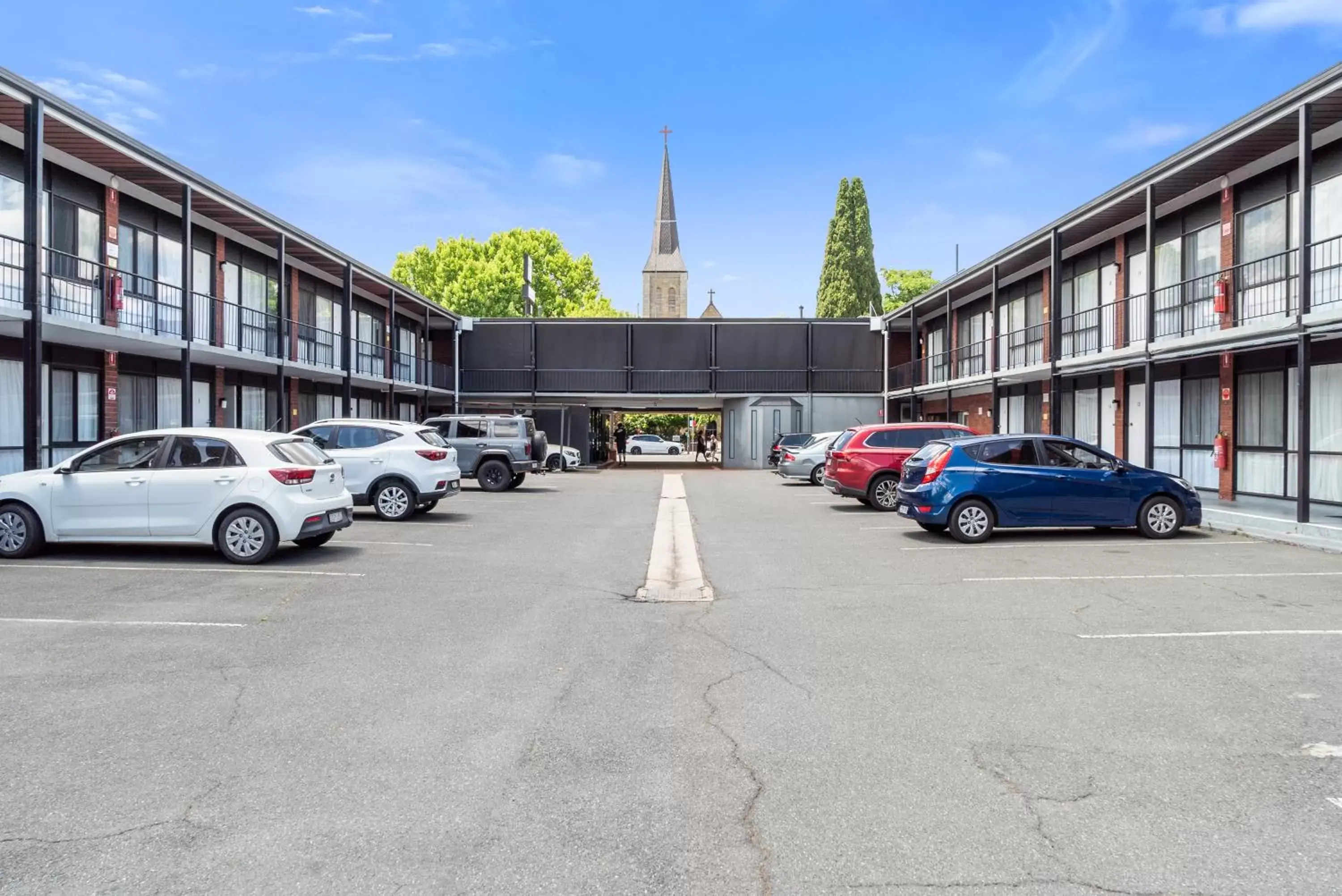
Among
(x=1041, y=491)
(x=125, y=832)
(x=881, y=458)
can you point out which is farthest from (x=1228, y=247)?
(x=125, y=832)

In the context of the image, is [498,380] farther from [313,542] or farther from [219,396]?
[313,542]

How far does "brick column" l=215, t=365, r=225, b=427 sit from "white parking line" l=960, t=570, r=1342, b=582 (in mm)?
18733

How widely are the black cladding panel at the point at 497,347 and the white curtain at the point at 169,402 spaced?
19.1 meters

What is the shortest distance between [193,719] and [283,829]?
168 centimetres

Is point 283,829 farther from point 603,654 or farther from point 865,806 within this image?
point 603,654

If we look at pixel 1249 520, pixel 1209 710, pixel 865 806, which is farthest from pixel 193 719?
pixel 1249 520

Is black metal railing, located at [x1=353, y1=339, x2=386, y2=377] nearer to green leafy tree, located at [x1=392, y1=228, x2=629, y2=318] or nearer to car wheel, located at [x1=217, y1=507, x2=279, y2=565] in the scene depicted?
car wheel, located at [x1=217, y1=507, x2=279, y2=565]

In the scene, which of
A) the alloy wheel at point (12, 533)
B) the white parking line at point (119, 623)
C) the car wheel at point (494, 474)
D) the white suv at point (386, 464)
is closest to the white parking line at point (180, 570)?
the alloy wheel at point (12, 533)

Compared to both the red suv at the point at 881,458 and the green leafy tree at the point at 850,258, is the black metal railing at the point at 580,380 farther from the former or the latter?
the green leafy tree at the point at 850,258

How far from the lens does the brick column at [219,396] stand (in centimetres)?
2228

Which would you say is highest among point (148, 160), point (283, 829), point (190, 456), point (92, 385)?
point (148, 160)

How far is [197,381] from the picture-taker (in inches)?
868

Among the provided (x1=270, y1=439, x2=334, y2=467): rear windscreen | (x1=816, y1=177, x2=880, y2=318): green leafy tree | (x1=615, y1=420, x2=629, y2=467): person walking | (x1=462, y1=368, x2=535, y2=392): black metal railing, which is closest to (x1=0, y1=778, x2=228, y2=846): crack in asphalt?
(x1=270, y1=439, x2=334, y2=467): rear windscreen

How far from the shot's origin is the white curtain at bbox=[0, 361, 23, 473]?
51.6 ft
